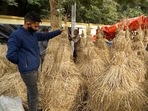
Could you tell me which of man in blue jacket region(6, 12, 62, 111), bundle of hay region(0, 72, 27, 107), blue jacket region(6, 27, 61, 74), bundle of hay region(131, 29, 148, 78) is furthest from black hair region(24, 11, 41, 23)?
bundle of hay region(131, 29, 148, 78)

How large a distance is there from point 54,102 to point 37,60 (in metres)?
1.56

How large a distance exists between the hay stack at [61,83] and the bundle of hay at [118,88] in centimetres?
41

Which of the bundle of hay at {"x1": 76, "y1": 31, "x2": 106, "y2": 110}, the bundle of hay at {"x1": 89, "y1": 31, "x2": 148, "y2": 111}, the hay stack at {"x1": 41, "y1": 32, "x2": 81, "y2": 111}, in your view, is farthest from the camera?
the bundle of hay at {"x1": 76, "y1": 31, "x2": 106, "y2": 110}

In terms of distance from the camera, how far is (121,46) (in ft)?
21.4

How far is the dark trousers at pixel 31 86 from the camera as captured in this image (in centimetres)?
535

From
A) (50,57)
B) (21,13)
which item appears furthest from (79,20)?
(50,57)

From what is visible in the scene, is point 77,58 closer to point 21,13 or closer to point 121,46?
point 121,46

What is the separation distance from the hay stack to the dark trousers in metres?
1.17

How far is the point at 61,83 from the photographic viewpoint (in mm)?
6824

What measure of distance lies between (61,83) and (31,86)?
1450mm

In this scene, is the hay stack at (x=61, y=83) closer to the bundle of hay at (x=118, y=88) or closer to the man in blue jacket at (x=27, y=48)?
the bundle of hay at (x=118, y=88)

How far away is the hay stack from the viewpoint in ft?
22.1

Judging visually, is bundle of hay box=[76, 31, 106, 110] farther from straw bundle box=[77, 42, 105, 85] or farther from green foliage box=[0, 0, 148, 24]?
green foliage box=[0, 0, 148, 24]

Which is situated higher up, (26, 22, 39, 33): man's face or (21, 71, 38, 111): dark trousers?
(26, 22, 39, 33): man's face
